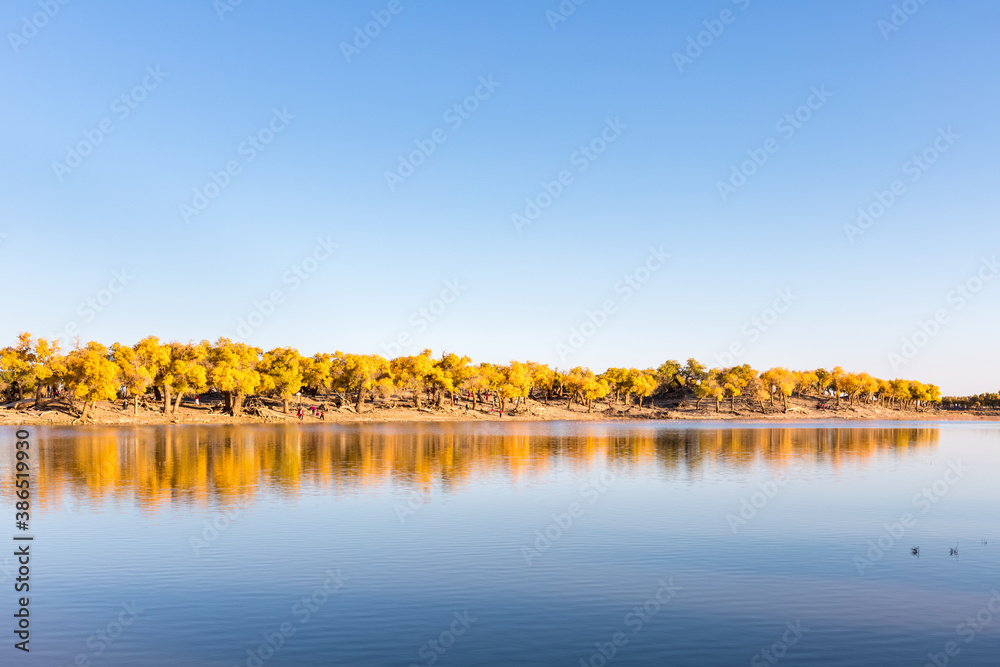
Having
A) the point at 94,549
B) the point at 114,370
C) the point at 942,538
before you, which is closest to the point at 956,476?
the point at 942,538

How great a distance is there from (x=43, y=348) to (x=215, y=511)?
101333 mm

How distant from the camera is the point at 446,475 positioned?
171ft

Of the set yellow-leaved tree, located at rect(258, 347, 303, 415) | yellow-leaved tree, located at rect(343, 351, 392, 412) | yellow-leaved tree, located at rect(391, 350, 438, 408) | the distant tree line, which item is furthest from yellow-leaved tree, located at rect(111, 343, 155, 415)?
yellow-leaved tree, located at rect(391, 350, 438, 408)

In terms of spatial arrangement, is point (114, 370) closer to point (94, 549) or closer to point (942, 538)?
point (94, 549)

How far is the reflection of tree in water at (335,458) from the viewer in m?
44.5

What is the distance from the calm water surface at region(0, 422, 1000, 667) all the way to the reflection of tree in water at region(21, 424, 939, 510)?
0.59m

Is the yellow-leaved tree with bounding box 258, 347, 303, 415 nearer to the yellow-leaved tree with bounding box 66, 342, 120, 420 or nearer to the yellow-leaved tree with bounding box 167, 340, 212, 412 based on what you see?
the yellow-leaved tree with bounding box 167, 340, 212, 412

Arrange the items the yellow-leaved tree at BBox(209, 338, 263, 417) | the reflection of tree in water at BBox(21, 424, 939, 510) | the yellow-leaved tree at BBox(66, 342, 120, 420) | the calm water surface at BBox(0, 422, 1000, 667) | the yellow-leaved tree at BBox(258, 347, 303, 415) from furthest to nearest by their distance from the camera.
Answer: the yellow-leaved tree at BBox(258, 347, 303, 415), the yellow-leaved tree at BBox(209, 338, 263, 417), the yellow-leaved tree at BBox(66, 342, 120, 420), the reflection of tree in water at BBox(21, 424, 939, 510), the calm water surface at BBox(0, 422, 1000, 667)

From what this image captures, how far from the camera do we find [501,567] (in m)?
25.9

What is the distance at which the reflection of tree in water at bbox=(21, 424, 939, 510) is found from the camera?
146 feet

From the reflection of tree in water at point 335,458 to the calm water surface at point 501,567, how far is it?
59 centimetres

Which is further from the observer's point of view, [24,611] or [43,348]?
[43,348]

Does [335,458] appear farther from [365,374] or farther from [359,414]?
[359,414]

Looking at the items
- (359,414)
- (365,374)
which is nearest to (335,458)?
(365,374)
